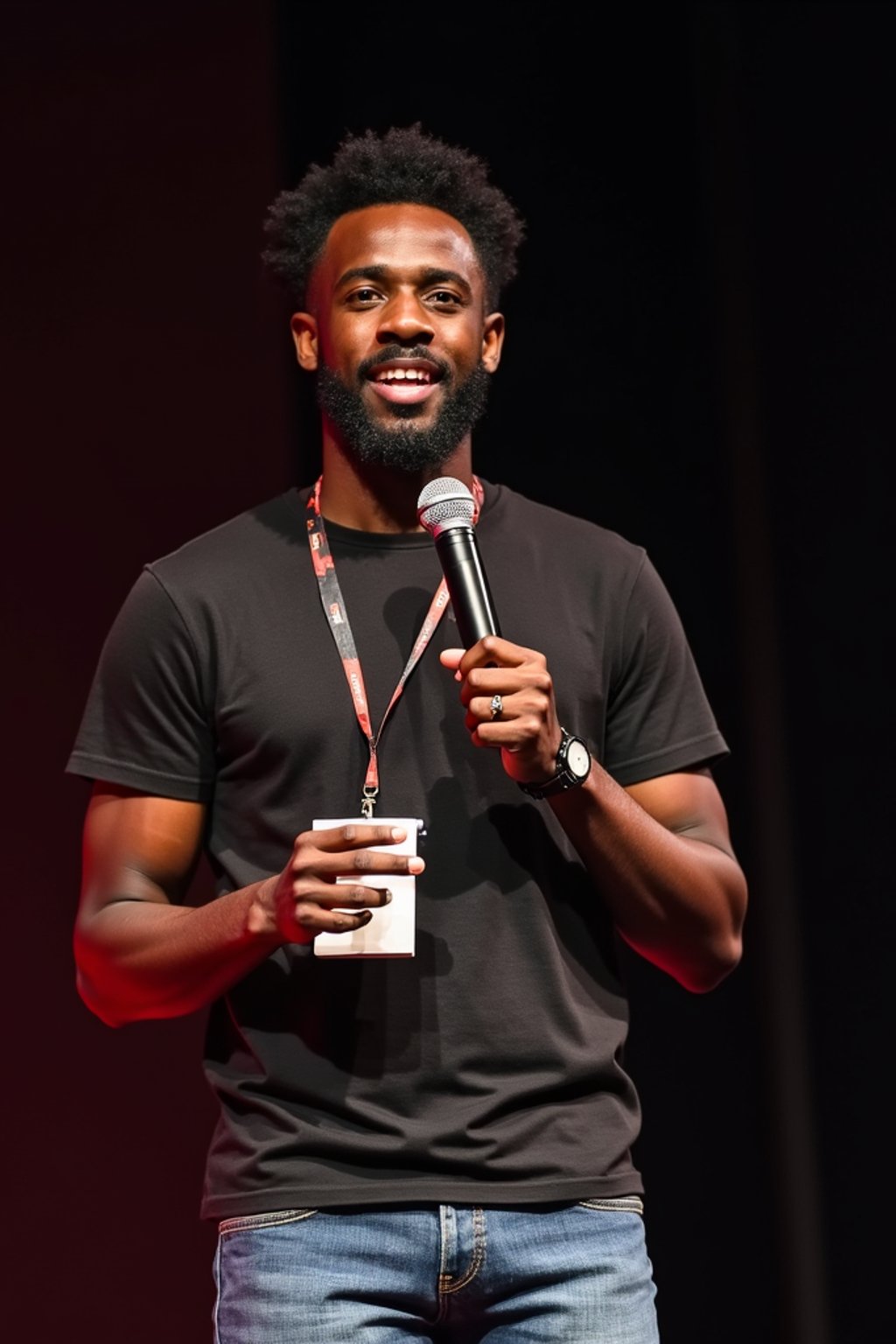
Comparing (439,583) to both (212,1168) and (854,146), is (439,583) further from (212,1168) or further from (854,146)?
(854,146)

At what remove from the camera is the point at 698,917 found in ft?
6.30

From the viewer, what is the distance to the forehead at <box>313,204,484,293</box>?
213 cm

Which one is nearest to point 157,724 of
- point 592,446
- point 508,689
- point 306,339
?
point 508,689

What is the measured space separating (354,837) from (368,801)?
24 cm

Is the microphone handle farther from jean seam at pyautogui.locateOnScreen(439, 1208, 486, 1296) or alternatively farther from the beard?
jean seam at pyautogui.locateOnScreen(439, 1208, 486, 1296)

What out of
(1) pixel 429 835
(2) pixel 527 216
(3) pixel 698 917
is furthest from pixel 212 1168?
(2) pixel 527 216

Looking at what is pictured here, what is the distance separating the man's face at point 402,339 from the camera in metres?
2.07

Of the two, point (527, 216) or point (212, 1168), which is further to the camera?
point (527, 216)

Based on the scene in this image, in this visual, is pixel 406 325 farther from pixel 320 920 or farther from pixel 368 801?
pixel 320 920

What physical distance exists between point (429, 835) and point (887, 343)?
168 centimetres

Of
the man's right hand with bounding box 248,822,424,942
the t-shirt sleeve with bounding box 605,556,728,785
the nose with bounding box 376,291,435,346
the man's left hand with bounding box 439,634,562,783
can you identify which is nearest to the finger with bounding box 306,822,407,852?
the man's right hand with bounding box 248,822,424,942

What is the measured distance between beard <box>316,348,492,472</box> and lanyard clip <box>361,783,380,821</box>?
0.45 m

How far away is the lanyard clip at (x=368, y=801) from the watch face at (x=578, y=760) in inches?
9.5

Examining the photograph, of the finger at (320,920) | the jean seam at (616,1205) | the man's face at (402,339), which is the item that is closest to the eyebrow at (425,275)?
the man's face at (402,339)
